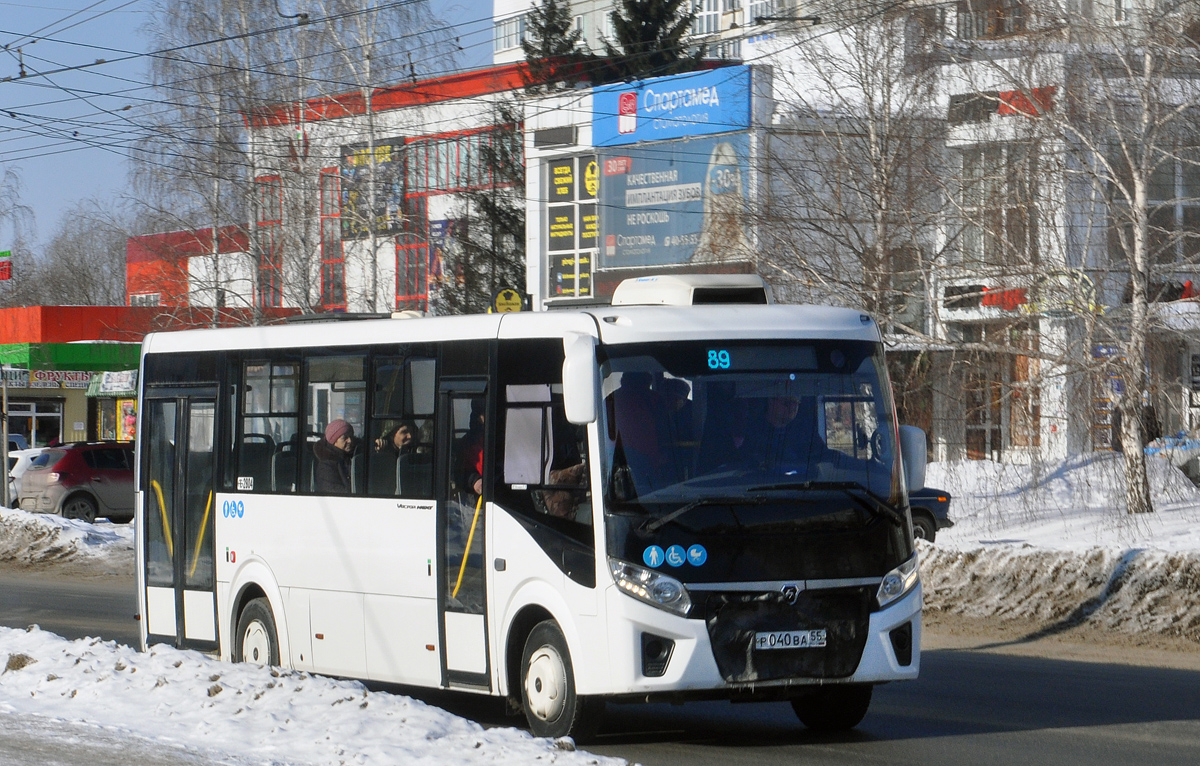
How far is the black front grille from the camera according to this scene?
880 cm

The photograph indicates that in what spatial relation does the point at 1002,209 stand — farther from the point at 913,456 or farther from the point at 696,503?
the point at 696,503

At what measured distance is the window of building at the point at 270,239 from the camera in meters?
38.5

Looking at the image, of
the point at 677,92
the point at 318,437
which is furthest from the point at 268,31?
the point at 318,437

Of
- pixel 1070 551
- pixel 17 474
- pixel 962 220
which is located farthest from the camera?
pixel 17 474

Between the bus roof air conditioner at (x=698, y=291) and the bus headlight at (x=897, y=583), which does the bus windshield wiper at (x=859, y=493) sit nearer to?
the bus headlight at (x=897, y=583)

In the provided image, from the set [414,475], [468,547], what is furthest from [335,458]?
[468,547]

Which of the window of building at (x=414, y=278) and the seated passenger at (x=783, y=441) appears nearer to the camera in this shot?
the seated passenger at (x=783, y=441)

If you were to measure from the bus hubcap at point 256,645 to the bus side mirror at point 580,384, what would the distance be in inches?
165

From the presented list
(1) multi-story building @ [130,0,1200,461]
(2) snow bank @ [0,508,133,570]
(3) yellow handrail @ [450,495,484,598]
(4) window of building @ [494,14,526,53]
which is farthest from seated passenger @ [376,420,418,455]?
(4) window of building @ [494,14,526,53]

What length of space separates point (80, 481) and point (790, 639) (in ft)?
88.5

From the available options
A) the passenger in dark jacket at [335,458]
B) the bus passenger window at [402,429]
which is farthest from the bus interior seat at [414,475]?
the passenger in dark jacket at [335,458]

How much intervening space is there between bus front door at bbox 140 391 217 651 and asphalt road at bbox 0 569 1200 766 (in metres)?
2.71

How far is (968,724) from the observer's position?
394 inches

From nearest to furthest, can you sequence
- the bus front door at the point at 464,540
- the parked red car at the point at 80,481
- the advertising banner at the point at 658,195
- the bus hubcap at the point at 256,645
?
1. the bus front door at the point at 464,540
2. the bus hubcap at the point at 256,645
3. the parked red car at the point at 80,481
4. the advertising banner at the point at 658,195
